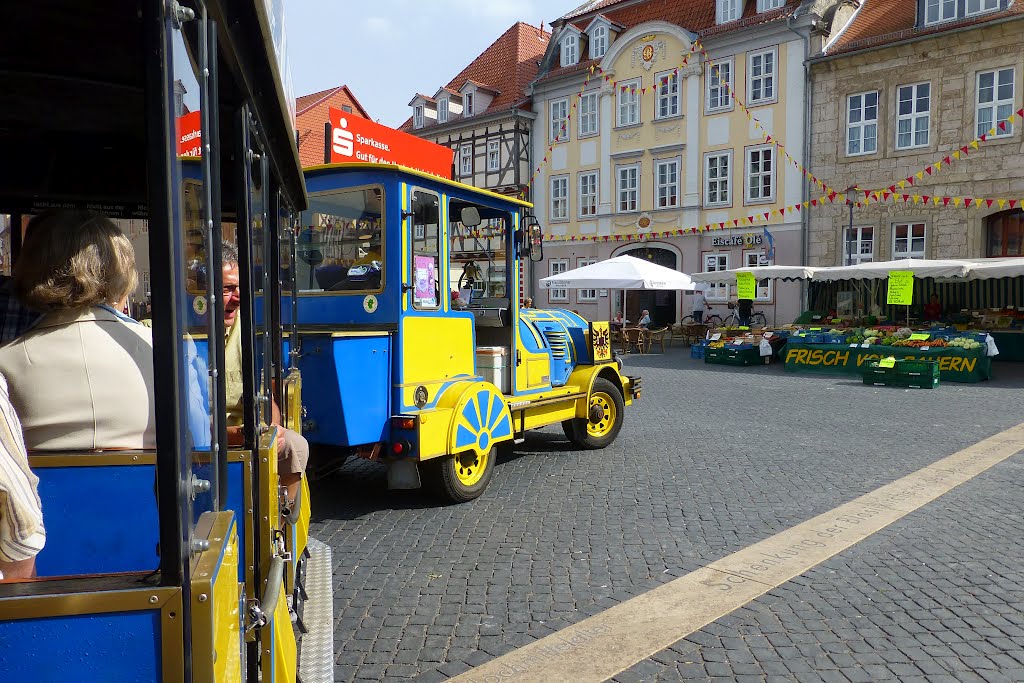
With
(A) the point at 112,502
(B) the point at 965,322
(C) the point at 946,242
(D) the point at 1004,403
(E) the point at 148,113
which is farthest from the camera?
(C) the point at 946,242

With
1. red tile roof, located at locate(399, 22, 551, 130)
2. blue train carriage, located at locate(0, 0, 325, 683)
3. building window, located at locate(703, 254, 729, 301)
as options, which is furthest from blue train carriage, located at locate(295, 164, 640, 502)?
red tile roof, located at locate(399, 22, 551, 130)

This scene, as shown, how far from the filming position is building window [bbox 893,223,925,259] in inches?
859

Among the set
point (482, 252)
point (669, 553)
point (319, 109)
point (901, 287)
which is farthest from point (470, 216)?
point (319, 109)

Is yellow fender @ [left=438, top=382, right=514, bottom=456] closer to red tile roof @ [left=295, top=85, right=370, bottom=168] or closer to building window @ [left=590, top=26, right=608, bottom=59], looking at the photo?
building window @ [left=590, top=26, right=608, bottom=59]

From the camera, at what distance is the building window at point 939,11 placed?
70.5 feet

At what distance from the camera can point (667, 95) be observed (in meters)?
26.9

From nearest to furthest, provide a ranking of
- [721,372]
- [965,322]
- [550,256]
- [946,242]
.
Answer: [721,372] < [965,322] < [946,242] < [550,256]

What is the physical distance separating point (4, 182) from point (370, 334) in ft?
7.78

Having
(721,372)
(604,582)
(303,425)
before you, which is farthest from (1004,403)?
(303,425)

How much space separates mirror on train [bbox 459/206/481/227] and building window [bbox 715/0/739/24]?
2247 centimetres

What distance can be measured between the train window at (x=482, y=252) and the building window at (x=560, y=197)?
2349 centimetres

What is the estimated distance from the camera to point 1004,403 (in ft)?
38.8

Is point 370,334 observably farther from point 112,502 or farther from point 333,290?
point 112,502

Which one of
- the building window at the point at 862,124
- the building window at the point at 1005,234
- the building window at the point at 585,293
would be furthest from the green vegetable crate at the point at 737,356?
the building window at the point at 585,293
